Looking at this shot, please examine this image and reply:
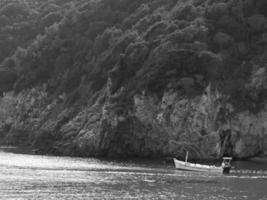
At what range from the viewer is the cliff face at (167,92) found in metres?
109

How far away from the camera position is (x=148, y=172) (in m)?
85.1

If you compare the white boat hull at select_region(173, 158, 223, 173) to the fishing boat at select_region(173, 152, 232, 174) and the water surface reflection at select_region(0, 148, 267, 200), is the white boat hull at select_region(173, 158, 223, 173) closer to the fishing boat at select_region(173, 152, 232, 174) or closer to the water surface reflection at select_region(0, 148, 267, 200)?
the fishing boat at select_region(173, 152, 232, 174)

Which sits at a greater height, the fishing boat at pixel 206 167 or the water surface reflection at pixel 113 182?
the fishing boat at pixel 206 167

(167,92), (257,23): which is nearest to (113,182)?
(167,92)

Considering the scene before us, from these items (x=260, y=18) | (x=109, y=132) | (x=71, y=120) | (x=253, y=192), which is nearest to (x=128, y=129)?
(x=109, y=132)

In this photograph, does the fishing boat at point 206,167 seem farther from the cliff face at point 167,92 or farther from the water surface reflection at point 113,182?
the cliff face at point 167,92

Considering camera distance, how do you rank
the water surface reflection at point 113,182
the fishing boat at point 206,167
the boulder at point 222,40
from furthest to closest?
the boulder at point 222,40 → the fishing boat at point 206,167 → the water surface reflection at point 113,182

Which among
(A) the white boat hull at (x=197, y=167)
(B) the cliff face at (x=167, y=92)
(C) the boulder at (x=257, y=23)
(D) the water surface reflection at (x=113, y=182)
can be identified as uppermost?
(C) the boulder at (x=257, y=23)

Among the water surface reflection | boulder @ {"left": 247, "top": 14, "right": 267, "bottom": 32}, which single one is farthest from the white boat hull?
boulder @ {"left": 247, "top": 14, "right": 267, "bottom": 32}

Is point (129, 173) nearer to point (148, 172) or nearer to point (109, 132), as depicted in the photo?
point (148, 172)

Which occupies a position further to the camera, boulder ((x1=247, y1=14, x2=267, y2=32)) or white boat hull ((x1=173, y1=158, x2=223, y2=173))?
boulder ((x1=247, y1=14, x2=267, y2=32))

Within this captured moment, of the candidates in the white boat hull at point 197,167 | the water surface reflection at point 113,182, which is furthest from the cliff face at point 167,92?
the water surface reflection at point 113,182

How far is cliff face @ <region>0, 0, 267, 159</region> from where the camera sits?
108562 mm

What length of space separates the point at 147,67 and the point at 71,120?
2143cm
